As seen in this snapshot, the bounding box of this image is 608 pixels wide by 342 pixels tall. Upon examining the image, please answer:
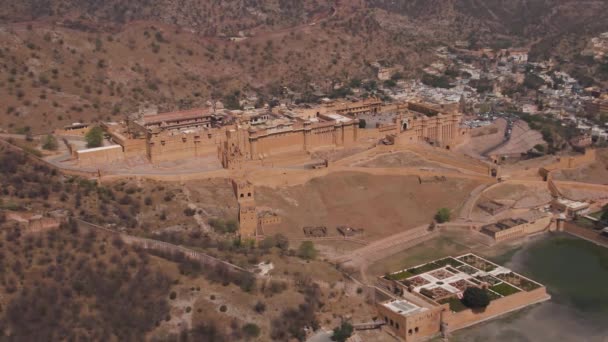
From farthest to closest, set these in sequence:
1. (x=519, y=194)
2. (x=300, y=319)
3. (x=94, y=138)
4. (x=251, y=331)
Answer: (x=519, y=194)
(x=94, y=138)
(x=300, y=319)
(x=251, y=331)

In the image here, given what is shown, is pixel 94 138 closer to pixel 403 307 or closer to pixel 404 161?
pixel 404 161

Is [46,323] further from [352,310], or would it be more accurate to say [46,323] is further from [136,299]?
[352,310]

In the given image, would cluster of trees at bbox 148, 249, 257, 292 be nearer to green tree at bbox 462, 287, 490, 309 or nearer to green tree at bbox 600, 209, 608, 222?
green tree at bbox 462, 287, 490, 309

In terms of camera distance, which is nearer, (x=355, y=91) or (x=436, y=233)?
(x=436, y=233)

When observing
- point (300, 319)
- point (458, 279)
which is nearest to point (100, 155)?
point (300, 319)

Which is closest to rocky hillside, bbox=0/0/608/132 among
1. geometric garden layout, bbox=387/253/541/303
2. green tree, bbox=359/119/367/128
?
green tree, bbox=359/119/367/128

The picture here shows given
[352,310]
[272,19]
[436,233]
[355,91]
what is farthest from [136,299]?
[272,19]
